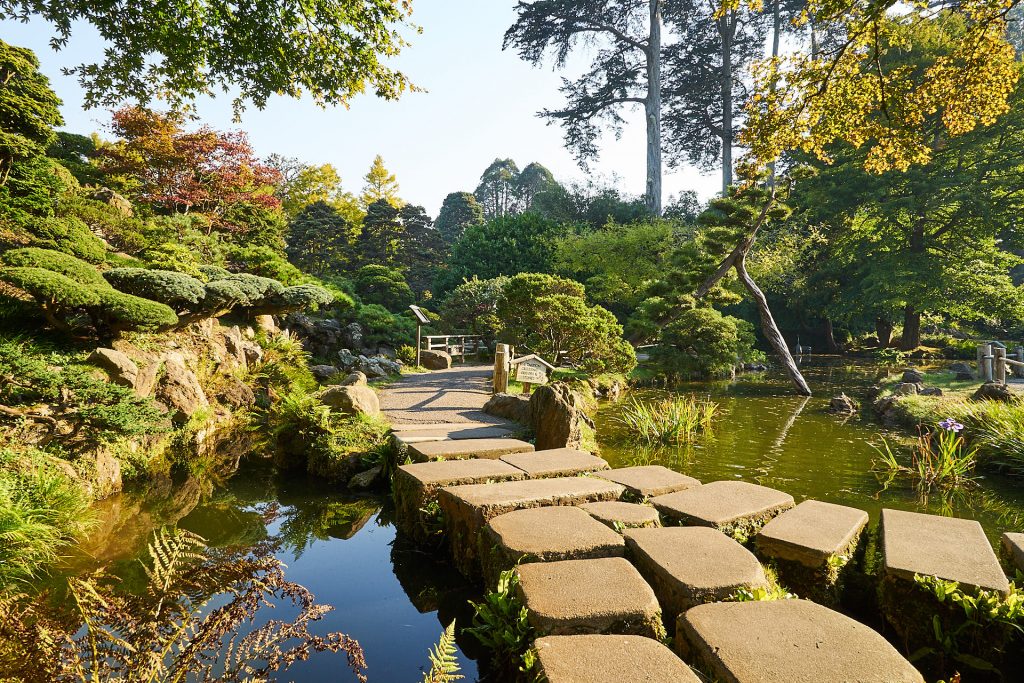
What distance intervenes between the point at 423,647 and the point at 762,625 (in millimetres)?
1694

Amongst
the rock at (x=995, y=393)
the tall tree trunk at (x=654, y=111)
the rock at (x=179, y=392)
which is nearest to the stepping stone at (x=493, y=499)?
the rock at (x=179, y=392)

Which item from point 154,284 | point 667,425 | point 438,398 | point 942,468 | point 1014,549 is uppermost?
point 154,284

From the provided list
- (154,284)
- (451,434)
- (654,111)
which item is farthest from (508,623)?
(654,111)

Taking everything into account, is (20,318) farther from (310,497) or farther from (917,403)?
(917,403)

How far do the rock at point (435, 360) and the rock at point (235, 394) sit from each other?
20.3 feet

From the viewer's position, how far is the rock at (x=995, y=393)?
26.9 feet

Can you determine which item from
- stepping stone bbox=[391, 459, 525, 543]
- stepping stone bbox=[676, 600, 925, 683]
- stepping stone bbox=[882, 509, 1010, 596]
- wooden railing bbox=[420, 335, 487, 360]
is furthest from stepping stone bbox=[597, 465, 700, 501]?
wooden railing bbox=[420, 335, 487, 360]

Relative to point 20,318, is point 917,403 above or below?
below

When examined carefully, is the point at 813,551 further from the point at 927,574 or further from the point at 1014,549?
the point at 1014,549

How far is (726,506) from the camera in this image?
2850 millimetres

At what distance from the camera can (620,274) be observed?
19688mm

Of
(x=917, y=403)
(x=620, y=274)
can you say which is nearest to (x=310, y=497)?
(x=917, y=403)

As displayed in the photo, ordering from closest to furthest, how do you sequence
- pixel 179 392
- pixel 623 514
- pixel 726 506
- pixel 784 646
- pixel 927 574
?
pixel 784 646, pixel 927 574, pixel 623 514, pixel 726 506, pixel 179 392

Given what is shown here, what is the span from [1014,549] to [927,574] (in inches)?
26.5
